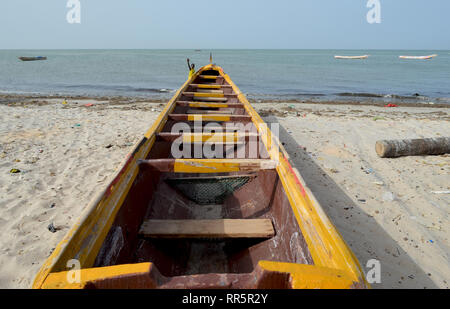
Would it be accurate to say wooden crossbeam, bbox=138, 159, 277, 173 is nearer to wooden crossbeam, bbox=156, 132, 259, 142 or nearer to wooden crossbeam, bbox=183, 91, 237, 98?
wooden crossbeam, bbox=156, 132, 259, 142

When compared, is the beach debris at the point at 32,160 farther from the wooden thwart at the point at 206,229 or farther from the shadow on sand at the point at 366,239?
the shadow on sand at the point at 366,239

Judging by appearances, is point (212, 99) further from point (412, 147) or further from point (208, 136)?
point (412, 147)

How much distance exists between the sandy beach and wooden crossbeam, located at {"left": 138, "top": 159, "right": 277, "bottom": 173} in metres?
0.51

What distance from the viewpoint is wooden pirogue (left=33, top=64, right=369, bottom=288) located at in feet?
3.39

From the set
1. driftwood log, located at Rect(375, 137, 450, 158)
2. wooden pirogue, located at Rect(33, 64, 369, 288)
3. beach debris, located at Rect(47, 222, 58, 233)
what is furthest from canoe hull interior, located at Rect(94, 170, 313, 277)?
driftwood log, located at Rect(375, 137, 450, 158)

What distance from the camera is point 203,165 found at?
2.24 meters

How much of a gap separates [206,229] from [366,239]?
1907 millimetres

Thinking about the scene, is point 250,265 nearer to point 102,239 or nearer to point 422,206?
point 102,239

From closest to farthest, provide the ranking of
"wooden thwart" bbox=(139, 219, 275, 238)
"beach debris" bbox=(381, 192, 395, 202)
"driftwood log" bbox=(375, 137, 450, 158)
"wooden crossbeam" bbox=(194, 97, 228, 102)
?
"wooden thwart" bbox=(139, 219, 275, 238) < "beach debris" bbox=(381, 192, 395, 202) < "driftwood log" bbox=(375, 137, 450, 158) < "wooden crossbeam" bbox=(194, 97, 228, 102)

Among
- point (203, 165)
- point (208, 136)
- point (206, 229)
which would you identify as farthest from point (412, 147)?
point (206, 229)

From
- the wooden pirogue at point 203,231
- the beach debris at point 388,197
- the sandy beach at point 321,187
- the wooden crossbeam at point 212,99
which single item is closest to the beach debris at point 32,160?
the sandy beach at point 321,187
